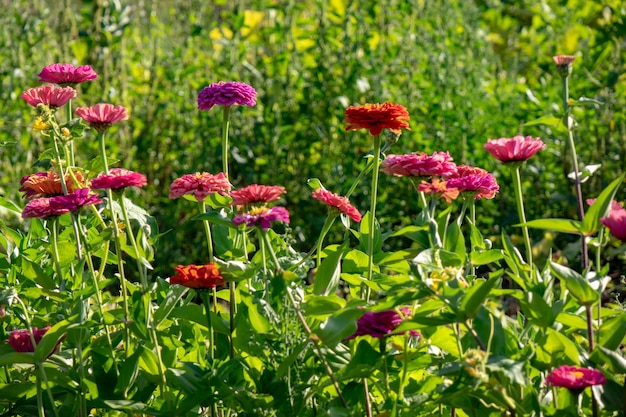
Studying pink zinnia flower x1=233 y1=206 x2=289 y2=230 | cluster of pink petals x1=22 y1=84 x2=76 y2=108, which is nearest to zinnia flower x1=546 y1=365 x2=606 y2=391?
pink zinnia flower x1=233 y1=206 x2=289 y2=230

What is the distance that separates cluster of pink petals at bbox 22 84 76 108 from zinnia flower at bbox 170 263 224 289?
0.45m

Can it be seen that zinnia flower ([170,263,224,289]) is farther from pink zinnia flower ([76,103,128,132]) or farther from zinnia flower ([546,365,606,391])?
zinnia flower ([546,365,606,391])

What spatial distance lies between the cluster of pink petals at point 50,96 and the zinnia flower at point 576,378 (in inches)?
40.4

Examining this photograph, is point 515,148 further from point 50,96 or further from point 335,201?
point 50,96

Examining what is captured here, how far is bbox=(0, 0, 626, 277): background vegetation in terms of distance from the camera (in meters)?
3.77

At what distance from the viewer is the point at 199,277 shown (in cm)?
159

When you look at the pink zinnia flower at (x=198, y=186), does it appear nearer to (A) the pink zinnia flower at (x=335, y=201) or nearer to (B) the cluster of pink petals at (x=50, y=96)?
(A) the pink zinnia flower at (x=335, y=201)

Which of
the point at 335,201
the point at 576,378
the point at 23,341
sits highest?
the point at 335,201

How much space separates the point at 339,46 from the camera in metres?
3.87

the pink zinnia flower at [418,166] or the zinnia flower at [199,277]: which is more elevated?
the pink zinnia flower at [418,166]

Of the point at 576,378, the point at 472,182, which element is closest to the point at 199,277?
the point at 472,182

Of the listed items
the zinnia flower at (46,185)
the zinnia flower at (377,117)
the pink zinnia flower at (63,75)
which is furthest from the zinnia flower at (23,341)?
the zinnia flower at (377,117)

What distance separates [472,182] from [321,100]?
2.29 meters

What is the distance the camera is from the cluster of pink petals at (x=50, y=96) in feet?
5.91
